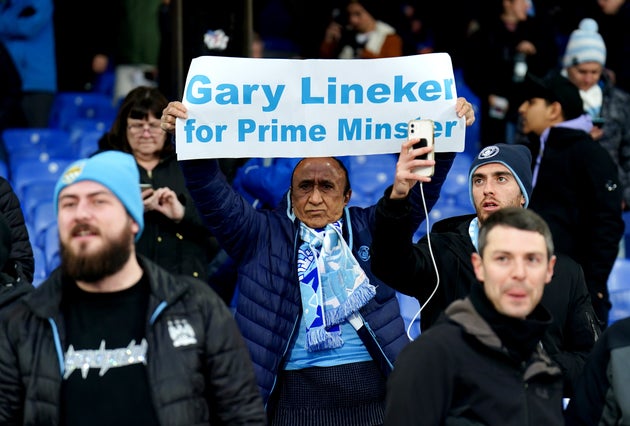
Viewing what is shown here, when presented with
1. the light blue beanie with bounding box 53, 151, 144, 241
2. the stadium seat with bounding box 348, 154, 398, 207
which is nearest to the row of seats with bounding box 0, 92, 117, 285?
the stadium seat with bounding box 348, 154, 398, 207

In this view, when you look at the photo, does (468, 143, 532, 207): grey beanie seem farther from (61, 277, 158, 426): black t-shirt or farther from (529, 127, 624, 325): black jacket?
(61, 277, 158, 426): black t-shirt

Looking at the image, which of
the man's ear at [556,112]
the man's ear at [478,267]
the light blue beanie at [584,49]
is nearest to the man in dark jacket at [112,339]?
the man's ear at [478,267]

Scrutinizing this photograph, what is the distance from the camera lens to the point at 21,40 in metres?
9.79

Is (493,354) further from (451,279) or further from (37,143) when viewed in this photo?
(37,143)

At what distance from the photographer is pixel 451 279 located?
14.5 ft

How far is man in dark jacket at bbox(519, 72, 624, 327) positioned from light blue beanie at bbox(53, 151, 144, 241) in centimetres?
314

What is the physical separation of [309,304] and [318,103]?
2.53ft

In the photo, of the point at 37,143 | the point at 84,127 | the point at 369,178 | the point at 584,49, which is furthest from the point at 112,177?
the point at 84,127

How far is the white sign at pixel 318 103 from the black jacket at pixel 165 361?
1.21 metres

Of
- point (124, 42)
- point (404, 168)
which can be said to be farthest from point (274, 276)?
point (124, 42)

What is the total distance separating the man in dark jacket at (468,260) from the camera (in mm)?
4137

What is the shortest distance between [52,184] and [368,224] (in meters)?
3.56

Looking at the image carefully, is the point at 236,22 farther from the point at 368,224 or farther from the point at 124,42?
the point at 368,224

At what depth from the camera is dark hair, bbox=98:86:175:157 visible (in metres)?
5.88
